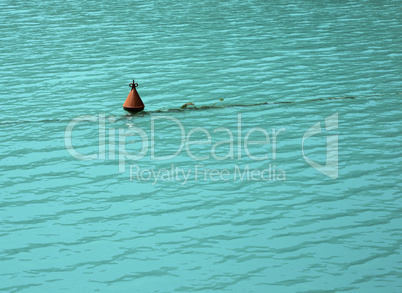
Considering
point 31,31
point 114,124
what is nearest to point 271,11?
point 31,31

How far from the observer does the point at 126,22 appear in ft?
81.8

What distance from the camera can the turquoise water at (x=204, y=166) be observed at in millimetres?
7129

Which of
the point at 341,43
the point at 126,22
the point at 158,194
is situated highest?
the point at 126,22

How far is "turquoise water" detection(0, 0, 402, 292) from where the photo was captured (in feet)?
23.4

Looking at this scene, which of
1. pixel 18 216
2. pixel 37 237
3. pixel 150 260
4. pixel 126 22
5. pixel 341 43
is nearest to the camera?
pixel 150 260

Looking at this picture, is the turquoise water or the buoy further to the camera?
the buoy

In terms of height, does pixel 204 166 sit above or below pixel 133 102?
below

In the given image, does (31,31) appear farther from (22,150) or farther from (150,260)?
(150,260)

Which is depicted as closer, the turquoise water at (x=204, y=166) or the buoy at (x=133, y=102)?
the turquoise water at (x=204, y=166)

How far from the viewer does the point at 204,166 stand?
1015cm

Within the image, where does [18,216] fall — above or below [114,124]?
below

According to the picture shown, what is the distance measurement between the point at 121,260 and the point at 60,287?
83 cm

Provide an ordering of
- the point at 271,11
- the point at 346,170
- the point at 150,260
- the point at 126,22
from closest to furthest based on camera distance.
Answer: the point at 150,260 < the point at 346,170 < the point at 126,22 < the point at 271,11

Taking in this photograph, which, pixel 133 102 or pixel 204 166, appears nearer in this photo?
pixel 204 166
